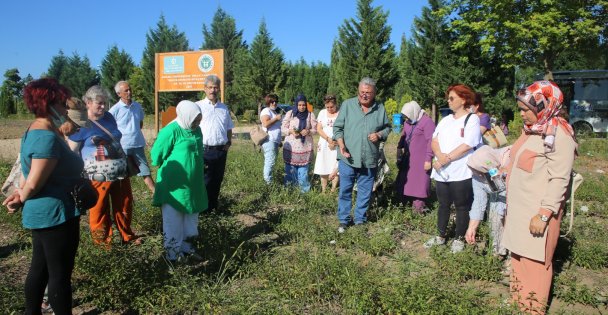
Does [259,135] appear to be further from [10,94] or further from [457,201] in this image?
[10,94]

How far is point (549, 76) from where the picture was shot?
14766 millimetres

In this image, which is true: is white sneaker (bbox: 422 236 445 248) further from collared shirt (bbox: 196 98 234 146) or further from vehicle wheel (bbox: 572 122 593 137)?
vehicle wheel (bbox: 572 122 593 137)

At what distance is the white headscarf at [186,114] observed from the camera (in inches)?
156

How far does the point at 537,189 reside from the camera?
9.11ft

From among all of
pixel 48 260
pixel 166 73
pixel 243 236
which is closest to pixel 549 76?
pixel 166 73

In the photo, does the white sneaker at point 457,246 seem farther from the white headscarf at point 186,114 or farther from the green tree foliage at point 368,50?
the green tree foliage at point 368,50

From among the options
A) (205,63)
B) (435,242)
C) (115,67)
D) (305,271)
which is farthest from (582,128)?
(115,67)

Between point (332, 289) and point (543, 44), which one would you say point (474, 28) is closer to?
point (543, 44)

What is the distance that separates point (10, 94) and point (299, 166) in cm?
4107

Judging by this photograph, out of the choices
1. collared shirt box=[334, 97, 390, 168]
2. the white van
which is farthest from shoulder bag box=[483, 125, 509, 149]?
the white van

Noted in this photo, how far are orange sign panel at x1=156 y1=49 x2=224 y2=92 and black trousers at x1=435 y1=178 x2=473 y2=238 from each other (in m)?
7.33

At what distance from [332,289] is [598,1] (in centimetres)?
1474

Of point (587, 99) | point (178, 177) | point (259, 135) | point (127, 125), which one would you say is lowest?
point (178, 177)

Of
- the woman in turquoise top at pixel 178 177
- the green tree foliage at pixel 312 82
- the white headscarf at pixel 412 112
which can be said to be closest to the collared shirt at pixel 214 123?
the woman in turquoise top at pixel 178 177
